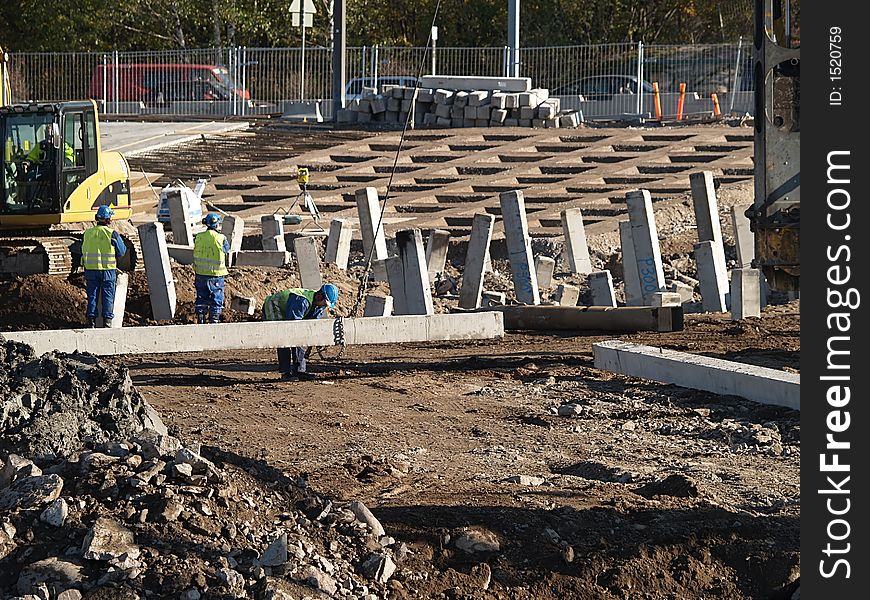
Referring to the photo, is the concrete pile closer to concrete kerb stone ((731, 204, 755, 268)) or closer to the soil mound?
concrete kerb stone ((731, 204, 755, 268))

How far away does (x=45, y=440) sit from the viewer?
265 inches

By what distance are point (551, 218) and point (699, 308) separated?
618 cm

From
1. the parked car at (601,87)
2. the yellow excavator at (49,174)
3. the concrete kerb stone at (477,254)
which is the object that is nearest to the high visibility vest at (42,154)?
the yellow excavator at (49,174)

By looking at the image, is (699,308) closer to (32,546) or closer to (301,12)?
(32,546)

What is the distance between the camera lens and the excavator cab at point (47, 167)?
1789 centimetres

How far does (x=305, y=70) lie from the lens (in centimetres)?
3719

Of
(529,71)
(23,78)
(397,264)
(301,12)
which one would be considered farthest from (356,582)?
(23,78)

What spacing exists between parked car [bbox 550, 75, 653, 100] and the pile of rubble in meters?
28.0

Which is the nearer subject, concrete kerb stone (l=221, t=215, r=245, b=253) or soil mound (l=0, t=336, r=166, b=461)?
soil mound (l=0, t=336, r=166, b=461)

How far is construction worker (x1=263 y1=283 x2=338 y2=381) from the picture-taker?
35.7 feet

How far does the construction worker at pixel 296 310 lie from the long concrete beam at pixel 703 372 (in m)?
2.35

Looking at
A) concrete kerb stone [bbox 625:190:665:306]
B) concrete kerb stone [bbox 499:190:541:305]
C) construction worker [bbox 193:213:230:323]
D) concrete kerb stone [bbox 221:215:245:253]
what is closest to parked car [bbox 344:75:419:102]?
concrete kerb stone [bbox 221:215:245:253]

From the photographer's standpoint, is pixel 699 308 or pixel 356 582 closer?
pixel 356 582

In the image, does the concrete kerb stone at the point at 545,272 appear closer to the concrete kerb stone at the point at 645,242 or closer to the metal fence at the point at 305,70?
the concrete kerb stone at the point at 645,242
